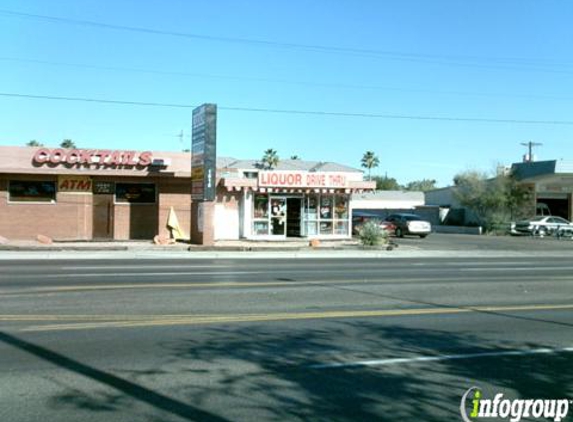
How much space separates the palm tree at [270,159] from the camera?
83.7 meters

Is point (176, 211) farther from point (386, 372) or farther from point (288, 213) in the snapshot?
point (386, 372)

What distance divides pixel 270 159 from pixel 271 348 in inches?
3074

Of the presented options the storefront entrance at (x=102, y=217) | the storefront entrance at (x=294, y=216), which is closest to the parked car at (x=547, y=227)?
the storefront entrance at (x=294, y=216)

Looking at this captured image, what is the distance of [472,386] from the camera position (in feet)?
21.5

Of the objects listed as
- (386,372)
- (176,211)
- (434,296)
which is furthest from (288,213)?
(386,372)

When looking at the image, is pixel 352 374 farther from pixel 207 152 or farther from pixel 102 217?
pixel 102 217

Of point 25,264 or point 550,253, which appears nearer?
point 25,264

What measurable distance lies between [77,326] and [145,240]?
899 inches

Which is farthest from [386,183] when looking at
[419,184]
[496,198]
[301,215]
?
[301,215]

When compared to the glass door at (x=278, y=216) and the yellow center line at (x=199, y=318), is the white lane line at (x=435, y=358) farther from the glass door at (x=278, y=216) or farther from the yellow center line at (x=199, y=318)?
the glass door at (x=278, y=216)

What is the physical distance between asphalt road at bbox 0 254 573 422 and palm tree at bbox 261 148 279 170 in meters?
67.7

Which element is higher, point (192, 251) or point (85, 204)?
point (85, 204)

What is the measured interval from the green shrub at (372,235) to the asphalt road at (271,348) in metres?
15.5

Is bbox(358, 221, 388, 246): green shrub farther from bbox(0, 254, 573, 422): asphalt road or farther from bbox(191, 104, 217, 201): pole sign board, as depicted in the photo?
bbox(0, 254, 573, 422): asphalt road
